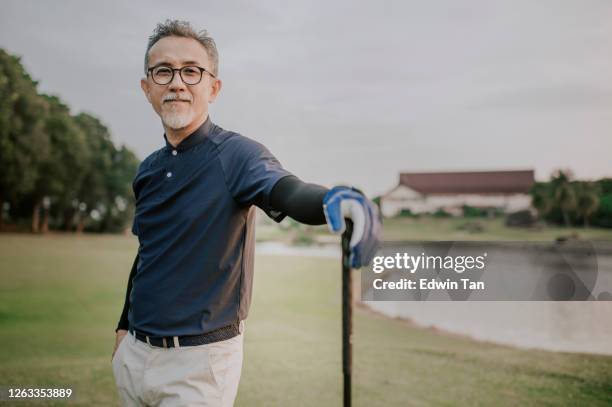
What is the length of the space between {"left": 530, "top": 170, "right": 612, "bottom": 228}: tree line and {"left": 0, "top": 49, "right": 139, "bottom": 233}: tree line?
21527 millimetres

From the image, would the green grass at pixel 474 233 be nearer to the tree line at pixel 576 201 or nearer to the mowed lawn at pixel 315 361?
the tree line at pixel 576 201

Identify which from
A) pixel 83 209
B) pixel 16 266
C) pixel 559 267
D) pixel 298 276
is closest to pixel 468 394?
pixel 298 276

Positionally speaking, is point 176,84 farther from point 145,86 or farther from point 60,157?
point 60,157

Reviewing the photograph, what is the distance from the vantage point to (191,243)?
183 centimetres

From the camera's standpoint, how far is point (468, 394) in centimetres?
491

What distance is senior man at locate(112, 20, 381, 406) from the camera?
5.90 ft

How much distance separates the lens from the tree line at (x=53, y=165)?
767 inches

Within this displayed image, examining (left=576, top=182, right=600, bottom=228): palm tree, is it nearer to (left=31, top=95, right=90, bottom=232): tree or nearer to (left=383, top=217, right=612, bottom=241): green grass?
(left=383, top=217, right=612, bottom=241): green grass

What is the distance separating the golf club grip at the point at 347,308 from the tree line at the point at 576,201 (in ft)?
64.5

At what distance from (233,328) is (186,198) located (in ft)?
1.72

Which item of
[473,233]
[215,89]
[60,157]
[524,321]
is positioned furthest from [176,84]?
[473,233]

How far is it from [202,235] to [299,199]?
0.47 meters

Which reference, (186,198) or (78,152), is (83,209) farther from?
(186,198)

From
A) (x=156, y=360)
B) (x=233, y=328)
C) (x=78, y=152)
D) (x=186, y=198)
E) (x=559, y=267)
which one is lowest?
(x=559, y=267)
